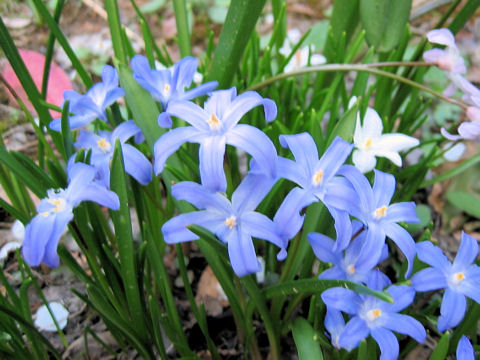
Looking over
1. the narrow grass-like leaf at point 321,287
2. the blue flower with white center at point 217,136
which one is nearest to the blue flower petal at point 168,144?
the blue flower with white center at point 217,136

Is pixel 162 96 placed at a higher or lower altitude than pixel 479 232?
higher

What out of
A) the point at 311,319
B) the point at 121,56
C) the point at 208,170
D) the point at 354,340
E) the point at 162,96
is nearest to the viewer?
the point at 208,170

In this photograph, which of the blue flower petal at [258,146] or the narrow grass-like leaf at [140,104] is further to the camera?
the narrow grass-like leaf at [140,104]

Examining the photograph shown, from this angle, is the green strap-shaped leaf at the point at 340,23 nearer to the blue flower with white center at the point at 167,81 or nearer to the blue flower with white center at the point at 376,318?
the blue flower with white center at the point at 167,81

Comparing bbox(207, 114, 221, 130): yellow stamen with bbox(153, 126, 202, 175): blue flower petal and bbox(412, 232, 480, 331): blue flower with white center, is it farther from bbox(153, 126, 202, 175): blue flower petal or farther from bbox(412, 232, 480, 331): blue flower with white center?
bbox(412, 232, 480, 331): blue flower with white center

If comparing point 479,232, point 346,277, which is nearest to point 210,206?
point 346,277

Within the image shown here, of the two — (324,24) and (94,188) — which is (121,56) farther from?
(324,24)

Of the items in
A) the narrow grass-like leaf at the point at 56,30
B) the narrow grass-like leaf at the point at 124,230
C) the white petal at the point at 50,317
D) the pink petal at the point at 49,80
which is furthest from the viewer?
the pink petal at the point at 49,80

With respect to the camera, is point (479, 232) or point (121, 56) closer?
point (121, 56)
